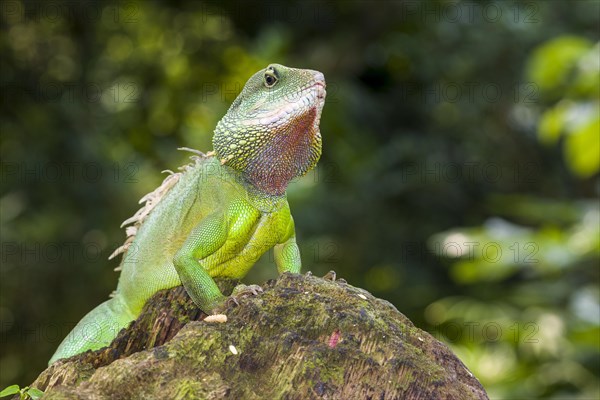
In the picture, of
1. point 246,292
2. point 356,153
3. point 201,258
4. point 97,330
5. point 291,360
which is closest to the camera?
point 291,360

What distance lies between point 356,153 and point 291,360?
10.0 m

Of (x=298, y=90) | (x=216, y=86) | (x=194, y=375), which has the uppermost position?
(x=298, y=90)

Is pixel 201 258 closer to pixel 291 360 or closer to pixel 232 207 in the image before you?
pixel 232 207

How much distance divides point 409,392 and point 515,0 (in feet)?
37.6

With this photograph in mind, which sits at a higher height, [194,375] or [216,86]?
[194,375]

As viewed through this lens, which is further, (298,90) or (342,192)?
(342,192)

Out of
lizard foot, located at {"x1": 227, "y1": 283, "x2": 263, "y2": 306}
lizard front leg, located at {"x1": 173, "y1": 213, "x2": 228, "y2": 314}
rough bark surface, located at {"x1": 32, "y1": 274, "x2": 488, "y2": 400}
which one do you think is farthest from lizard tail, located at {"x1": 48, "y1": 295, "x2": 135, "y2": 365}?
lizard foot, located at {"x1": 227, "y1": 283, "x2": 263, "y2": 306}

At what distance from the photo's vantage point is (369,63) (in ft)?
48.5

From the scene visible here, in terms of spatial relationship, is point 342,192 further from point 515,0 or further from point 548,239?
point 548,239

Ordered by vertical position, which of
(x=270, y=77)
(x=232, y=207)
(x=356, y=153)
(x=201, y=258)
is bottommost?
(x=356, y=153)

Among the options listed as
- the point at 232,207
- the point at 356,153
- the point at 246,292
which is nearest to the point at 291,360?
the point at 246,292

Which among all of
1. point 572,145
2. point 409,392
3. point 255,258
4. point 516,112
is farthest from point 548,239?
point 516,112

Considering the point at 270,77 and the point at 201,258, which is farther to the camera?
the point at 270,77

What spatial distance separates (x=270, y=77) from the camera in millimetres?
5074
